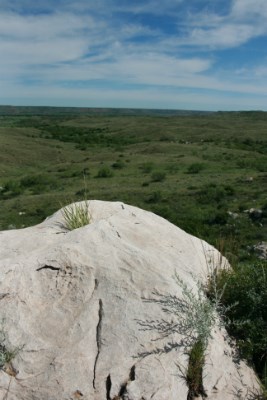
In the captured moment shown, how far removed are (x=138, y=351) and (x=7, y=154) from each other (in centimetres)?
6318

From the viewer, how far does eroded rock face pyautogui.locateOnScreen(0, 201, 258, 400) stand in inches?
171

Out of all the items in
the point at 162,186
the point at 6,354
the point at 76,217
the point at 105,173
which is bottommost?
the point at 105,173

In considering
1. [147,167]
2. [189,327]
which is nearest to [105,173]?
[147,167]

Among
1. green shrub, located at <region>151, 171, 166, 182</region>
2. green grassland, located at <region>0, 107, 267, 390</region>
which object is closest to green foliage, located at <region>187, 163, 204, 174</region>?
green grassland, located at <region>0, 107, 267, 390</region>

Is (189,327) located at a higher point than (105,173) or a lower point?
higher

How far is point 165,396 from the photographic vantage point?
420 centimetres

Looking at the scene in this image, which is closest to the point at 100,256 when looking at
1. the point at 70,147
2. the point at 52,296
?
the point at 52,296

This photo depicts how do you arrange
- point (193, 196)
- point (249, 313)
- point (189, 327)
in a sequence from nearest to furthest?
point (189, 327)
point (249, 313)
point (193, 196)

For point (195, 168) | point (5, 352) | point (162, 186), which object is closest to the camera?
point (5, 352)

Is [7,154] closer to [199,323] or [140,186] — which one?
[140,186]

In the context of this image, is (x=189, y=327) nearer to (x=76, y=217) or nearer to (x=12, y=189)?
(x=76, y=217)

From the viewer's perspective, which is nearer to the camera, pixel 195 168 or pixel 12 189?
pixel 12 189

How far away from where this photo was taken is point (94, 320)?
4.91m

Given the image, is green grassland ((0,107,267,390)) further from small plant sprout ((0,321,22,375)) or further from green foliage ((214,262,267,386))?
small plant sprout ((0,321,22,375))
